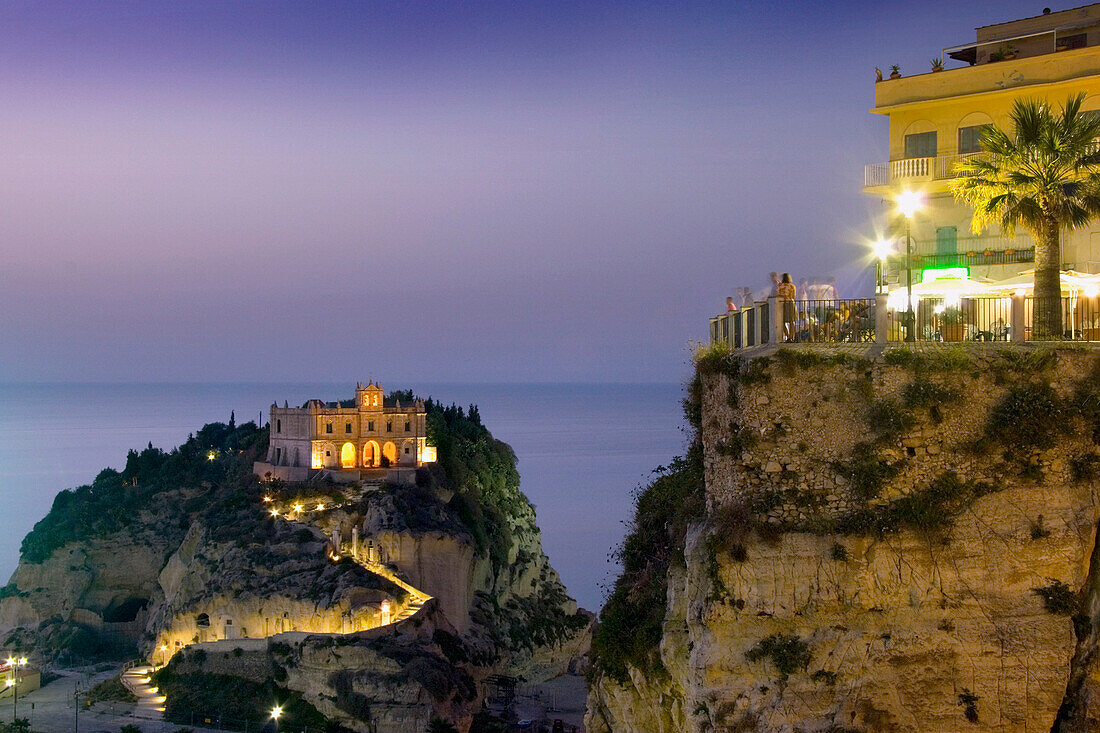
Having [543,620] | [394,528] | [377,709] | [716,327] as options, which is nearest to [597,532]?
[543,620]

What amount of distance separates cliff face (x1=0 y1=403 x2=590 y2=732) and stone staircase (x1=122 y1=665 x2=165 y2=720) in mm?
898

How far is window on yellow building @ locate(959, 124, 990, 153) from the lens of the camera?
90.5ft

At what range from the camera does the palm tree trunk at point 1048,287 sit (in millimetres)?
20344

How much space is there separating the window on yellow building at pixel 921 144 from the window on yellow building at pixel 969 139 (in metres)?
0.61

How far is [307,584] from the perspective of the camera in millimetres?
61375

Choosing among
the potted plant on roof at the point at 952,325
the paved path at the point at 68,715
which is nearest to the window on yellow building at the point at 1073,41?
the potted plant on roof at the point at 952,325

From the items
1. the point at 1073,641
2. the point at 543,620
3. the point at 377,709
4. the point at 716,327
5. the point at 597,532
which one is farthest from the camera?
the point at 597,532

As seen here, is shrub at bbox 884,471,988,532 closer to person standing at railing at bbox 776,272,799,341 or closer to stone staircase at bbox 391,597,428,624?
person standing at railing at bbox 776,272,799,341

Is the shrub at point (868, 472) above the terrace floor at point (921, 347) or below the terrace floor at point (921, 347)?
below

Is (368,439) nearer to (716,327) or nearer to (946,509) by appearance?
(716,327)

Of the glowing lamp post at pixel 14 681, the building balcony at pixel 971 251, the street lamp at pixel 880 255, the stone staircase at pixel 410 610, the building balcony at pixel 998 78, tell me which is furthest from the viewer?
the stone staircase at pixel 410 610

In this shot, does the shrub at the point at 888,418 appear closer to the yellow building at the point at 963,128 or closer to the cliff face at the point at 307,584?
the yellow building at the point at 963,128

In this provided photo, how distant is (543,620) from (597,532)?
3826cm

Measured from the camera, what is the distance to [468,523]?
72.7m
